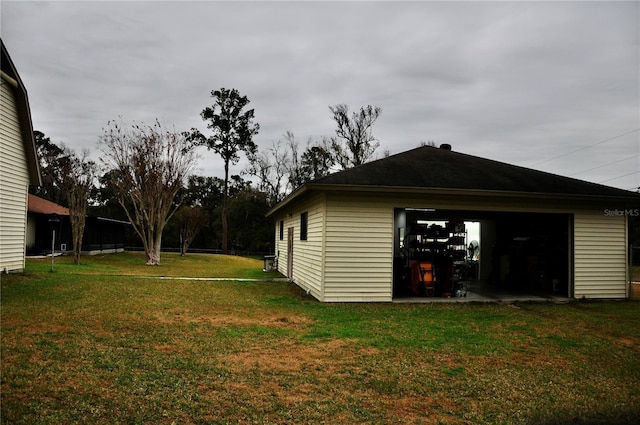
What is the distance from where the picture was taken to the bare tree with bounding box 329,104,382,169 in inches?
1427

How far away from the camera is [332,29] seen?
1270 centimetres

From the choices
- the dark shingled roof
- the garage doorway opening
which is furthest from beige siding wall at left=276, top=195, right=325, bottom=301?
the garage doorway opening

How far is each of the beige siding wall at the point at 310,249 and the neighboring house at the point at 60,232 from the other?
12.7 m

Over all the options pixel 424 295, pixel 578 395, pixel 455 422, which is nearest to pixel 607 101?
pixel 424 295

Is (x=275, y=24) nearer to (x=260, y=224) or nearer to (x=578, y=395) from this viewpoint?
(x=578, y=395)

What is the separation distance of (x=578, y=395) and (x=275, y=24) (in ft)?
34.4

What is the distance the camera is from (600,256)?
11.9 meters

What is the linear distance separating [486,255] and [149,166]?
16.9m

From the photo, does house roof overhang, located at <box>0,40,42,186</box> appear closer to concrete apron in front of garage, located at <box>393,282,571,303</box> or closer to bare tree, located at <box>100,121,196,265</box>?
bare tree, located at <box>100,121,196,265</box>

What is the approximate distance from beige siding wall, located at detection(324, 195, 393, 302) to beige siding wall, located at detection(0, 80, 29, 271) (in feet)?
29.8

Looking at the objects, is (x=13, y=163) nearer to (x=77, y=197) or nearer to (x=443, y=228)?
(x=77, y=197)

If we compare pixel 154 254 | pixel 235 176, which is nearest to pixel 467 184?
pixel 154 254

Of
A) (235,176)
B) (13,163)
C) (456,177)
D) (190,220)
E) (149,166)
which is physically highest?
(235,176)

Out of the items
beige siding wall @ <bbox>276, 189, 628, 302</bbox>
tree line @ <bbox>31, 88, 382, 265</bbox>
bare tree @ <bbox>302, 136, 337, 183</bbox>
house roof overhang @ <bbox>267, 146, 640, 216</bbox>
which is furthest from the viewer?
bare tree @ <bbox>302, 136, 337, 183</bbox>
